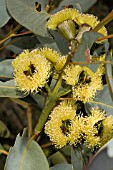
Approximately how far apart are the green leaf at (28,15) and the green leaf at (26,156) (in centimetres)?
22

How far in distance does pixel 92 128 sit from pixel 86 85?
82 millimetres

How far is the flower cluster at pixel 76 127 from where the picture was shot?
2.90 ft

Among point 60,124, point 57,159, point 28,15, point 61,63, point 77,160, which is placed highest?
point 28,15

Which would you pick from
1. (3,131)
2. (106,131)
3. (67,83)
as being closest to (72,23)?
(67,83)

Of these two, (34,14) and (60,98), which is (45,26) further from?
(60,98)

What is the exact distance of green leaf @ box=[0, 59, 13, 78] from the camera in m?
1.03

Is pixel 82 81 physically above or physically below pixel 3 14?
below

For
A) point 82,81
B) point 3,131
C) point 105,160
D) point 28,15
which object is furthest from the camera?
point 3,131

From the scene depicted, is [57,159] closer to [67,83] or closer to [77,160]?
[77,160]

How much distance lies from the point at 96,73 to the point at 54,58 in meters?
0.09

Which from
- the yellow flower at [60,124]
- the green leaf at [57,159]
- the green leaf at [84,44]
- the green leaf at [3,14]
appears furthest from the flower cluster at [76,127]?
the green leaf at [57,159]

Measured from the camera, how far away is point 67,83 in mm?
880

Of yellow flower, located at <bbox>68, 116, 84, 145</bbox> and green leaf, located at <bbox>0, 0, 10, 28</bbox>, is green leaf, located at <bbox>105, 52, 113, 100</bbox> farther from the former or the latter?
green leaf, located at <bbox>0, 0, 10, 28</bbox>

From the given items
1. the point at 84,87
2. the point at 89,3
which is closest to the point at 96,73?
the point at 84,87
